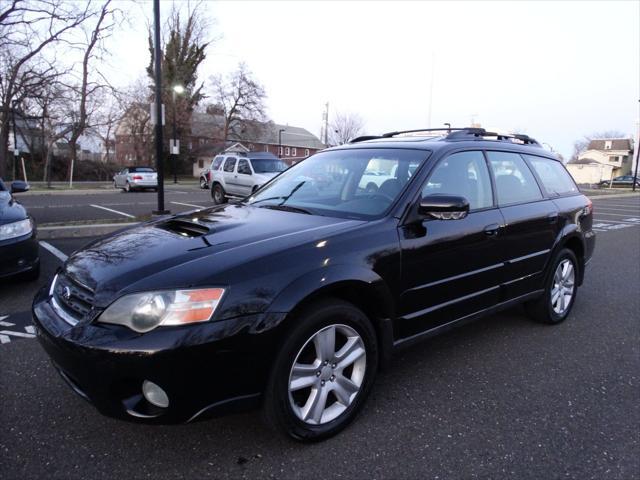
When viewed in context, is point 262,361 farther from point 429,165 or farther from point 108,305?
point 429,165

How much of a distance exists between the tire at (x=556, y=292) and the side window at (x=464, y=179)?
3.97 ft

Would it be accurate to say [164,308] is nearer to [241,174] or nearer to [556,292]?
[556,292]

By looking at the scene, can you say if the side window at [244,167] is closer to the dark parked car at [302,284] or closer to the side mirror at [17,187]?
the side mirror at [17,187]

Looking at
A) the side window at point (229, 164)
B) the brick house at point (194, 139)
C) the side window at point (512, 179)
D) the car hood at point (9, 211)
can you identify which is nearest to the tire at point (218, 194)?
the side window at point (229, 164)

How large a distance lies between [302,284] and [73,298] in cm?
119

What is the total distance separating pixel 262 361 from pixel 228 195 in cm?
1555

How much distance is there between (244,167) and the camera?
55.1 feet

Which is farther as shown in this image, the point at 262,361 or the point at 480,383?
the point at 480,383

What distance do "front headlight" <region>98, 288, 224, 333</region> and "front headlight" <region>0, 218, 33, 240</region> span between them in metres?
3.33

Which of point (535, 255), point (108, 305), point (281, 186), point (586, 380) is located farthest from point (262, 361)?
point (535, 255)

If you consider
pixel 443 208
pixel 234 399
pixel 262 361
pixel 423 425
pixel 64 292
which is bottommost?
pixel 423 425

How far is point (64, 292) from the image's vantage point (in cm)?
251

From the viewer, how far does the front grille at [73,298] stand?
229cm

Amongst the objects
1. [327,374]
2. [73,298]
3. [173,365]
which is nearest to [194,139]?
[73,298]
